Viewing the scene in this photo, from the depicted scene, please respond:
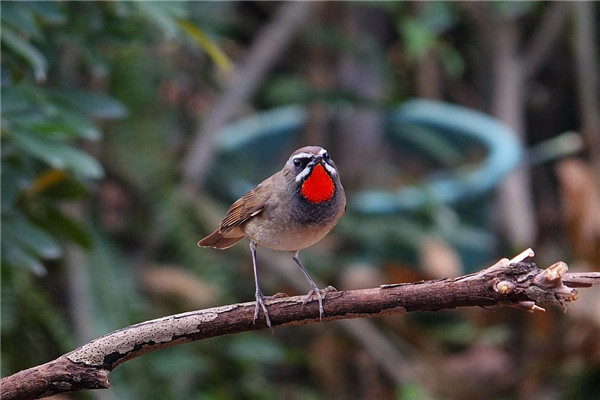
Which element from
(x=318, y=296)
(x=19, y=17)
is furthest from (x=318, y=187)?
(x=19, y=17)

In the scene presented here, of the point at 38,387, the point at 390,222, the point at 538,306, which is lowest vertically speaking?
the point at 538,306

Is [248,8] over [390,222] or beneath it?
over

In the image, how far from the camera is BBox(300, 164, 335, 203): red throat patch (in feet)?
9.20

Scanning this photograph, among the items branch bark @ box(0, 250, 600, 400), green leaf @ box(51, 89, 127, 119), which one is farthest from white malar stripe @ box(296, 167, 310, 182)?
green leaf @ box(51, 89, 127, 119)

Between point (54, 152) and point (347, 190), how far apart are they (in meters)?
A: 3.65

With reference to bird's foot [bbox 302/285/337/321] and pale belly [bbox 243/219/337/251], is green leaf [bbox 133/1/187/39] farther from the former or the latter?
bird's foot [bbox 302/285/337/321]

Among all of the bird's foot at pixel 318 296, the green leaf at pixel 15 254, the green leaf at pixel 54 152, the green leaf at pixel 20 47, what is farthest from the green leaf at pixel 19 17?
the bird's foot at pixel 318 296

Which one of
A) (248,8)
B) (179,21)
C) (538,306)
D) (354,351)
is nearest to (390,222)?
(354,351)

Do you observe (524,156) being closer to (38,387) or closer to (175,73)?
(175,73)

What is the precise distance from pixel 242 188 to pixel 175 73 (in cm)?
93

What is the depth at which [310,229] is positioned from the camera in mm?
2812

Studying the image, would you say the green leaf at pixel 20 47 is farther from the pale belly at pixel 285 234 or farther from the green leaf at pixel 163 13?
the pale belly at pixel 285 234

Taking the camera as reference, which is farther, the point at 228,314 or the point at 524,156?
the point at 524,156

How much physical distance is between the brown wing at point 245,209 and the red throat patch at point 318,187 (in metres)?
0.22
